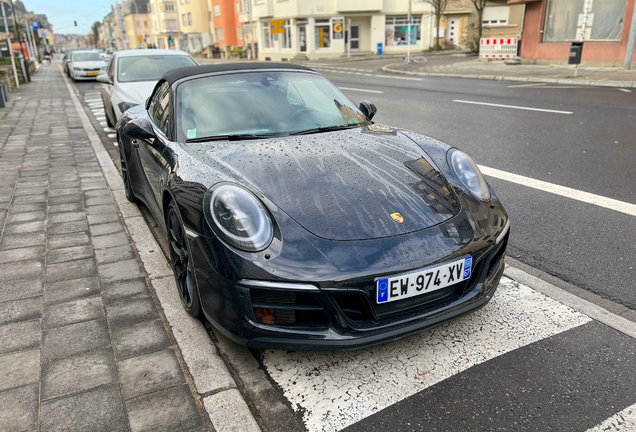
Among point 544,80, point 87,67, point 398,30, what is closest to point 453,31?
point 398,30

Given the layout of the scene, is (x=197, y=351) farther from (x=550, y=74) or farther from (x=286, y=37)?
(x=286, y=37)

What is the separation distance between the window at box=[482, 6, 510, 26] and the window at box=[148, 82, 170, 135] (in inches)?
1565

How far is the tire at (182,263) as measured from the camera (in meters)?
2.66

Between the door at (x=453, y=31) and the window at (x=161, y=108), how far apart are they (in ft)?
142

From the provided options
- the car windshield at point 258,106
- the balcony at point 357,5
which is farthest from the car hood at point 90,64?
the balcony at point 357,5

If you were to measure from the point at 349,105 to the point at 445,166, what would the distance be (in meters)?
1.17

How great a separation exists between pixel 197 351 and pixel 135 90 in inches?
256

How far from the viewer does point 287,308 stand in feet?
7.02

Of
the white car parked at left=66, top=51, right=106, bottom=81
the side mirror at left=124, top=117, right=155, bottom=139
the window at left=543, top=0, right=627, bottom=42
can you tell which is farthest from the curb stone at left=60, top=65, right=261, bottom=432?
the white car parked at left=66, top=51, right=106, bottom=81

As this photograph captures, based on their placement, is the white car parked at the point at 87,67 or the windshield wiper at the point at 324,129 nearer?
the windshield wiper at the point at 324,129

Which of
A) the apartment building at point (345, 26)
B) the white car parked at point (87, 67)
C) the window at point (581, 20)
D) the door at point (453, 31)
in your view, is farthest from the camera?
the door at point (453, 31)

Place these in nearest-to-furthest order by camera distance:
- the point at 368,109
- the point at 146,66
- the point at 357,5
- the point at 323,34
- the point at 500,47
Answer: the point at 368,109
the point at 146,66
the point at 500,47
the point at 357,5
the point at 323,34

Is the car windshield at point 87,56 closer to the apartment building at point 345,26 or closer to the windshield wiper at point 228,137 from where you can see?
the apartment building at point 345,26

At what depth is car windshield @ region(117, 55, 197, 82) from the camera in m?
8.40
